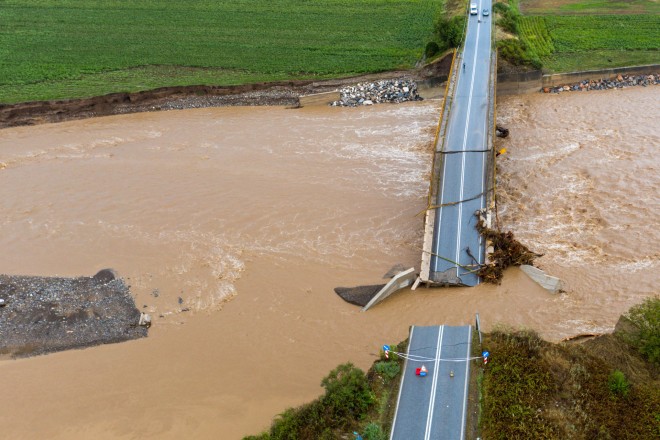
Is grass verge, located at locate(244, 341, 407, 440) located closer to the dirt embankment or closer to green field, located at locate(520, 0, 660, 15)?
the dirt embankment

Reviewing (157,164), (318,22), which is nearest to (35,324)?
(157,164)

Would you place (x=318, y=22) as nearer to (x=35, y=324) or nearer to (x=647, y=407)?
(x=35, y=324)

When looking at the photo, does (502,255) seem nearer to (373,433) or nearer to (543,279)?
(543,279)

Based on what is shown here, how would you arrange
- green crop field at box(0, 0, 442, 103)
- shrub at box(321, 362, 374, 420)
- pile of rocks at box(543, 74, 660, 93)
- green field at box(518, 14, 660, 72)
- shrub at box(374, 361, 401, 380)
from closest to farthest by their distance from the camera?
shrub at box(321, 362, 374, 420) → shrub at box(374, 361, 401, 380) → pile of rocks at box(543, 74, 660, 93) → green field at box(518, 14, 660, 72) → green crop field at box(0, 0, 442, 103)

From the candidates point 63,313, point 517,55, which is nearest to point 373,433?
point 63,313

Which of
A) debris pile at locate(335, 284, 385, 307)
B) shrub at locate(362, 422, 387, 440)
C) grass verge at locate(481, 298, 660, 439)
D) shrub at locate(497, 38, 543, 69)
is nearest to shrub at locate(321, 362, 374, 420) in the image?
shrub at locate(362, 422, 387, 440)

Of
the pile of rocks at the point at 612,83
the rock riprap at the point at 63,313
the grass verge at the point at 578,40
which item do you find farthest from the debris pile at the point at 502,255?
the grass verge at the point at 578,40
